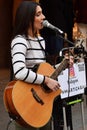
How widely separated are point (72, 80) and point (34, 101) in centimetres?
52

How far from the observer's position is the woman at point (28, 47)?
3.54m

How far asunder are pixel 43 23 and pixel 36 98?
647mm

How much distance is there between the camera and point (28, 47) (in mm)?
3656

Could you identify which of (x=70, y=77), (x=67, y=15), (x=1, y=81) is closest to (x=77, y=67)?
(x=70, y=77)

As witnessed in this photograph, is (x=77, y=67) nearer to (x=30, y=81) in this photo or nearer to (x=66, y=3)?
(x=30, y=81)

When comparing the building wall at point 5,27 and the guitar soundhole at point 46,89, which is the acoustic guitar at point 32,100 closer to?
the guitar soundhole at point 46,89

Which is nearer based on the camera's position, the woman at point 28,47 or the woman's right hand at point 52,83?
the woman at point 28,47

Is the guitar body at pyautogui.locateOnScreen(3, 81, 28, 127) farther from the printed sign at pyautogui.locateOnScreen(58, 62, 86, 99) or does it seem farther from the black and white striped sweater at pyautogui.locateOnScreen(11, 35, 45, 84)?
the printed sign at pyautogui.locateOnScreen(58, 62, 86, 99)

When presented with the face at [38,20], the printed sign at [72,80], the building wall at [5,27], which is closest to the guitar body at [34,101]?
the printed sign at [72,80]


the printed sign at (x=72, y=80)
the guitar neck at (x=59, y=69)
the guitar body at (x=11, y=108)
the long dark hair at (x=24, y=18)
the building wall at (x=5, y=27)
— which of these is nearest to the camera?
the guitar body at (x=11, y=108)

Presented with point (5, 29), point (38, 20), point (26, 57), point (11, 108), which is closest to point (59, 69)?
point (26, 57)

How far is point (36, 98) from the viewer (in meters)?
3.66

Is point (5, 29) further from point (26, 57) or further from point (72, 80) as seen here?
point (26, 57)

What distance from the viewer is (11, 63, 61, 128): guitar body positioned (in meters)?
3.54
